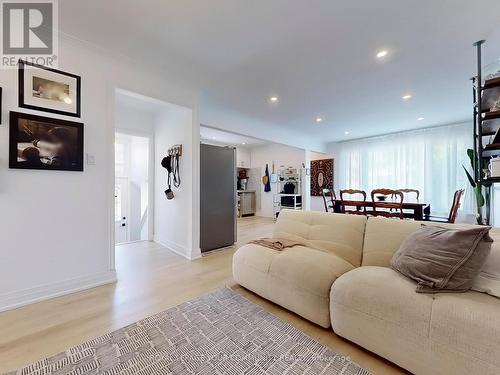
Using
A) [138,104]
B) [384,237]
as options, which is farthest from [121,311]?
[138,104]

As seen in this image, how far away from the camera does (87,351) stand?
1.42 meters

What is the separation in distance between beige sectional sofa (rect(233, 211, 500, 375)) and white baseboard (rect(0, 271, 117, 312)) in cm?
148

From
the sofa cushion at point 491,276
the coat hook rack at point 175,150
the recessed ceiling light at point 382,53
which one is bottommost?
the sofa cushion at point 491,276

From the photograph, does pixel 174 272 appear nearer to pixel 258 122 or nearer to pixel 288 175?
pixel 258 122

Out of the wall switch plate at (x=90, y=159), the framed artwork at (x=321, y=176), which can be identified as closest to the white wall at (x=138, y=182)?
the wall switch plate at (x=90, y=159)

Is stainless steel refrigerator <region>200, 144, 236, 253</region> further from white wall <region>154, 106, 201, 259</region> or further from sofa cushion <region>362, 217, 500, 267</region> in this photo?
sofa cushion <region>362, 217, 500, 267</region>

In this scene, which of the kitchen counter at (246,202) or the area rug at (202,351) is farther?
the kitchen counter at (246,202)

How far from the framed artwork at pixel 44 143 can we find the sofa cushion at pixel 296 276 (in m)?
2.05

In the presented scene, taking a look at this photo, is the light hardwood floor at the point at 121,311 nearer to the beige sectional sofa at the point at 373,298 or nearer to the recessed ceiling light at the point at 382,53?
the beige sectional sofa at the point at 373,298

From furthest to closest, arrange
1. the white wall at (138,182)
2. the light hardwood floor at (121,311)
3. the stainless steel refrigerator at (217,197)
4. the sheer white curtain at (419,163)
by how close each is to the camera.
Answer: the sheer white curtain at (419,163)
the white wall at (138,182)
the stainless steel refrigerator at (217,197)
the light hardwood floor at (121,311)

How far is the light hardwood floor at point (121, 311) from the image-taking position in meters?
1.43

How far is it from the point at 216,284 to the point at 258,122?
3.62 meters

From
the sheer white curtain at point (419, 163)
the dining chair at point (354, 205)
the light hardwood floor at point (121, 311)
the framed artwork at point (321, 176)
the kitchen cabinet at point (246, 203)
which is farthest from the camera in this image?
the kitchen cabinet at point (246, 203)

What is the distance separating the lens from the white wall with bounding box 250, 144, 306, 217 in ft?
23.9
